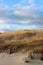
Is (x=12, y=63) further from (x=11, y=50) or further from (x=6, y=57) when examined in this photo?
(x=11, y=50)

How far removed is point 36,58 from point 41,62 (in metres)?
0.79

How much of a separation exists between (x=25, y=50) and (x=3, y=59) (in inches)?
120

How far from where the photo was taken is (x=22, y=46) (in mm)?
21625

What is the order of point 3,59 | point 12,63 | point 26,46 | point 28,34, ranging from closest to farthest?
point 12,63, point 3,59, point 26,46, point 28,34

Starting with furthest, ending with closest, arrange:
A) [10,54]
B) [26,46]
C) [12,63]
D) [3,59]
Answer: [26,46], [10,54], [3,59], [12,63]

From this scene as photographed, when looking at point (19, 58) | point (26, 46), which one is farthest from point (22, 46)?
point (19, 58)

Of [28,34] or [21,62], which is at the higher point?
[28,34]

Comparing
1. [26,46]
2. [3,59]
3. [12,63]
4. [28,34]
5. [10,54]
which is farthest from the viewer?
[28,34]

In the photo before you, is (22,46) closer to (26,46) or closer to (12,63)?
(26,46)

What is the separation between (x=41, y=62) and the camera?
1672 centimetres

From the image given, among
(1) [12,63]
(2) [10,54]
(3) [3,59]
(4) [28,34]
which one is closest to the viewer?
(1) [12,63]

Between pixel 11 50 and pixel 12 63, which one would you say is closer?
pixel 12 63

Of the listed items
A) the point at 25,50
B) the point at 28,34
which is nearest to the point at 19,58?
the point at 25,50

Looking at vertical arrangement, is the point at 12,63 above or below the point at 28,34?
below
